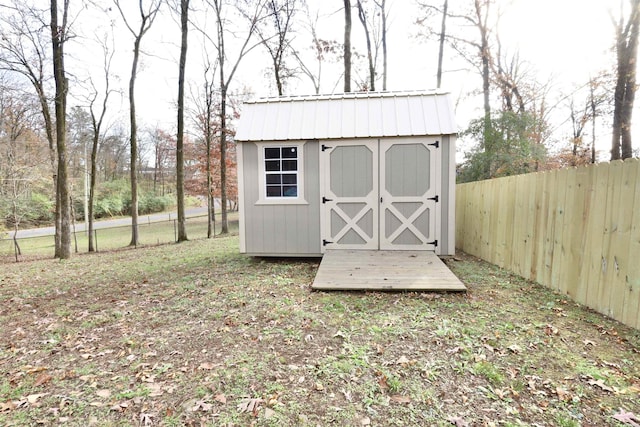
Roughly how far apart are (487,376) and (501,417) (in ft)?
1.43

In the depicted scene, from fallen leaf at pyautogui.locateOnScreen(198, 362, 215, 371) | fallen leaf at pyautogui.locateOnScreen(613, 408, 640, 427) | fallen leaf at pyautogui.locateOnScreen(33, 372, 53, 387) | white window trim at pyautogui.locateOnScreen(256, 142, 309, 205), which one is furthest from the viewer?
white window trim at pyautogui.locateOnScreen(256, 142, 309, 205)

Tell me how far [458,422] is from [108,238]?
20651 millimetres

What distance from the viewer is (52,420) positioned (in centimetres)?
205

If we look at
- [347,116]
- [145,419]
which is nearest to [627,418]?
[145,419]

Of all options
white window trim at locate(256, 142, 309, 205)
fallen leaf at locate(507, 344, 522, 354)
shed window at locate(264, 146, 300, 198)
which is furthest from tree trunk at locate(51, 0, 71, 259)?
fallen leaf at locate(507, 344, 522, 354)

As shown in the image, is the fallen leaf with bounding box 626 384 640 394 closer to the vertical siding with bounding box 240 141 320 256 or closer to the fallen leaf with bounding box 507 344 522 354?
the fallen leaf with bounding box 507 344 522 354

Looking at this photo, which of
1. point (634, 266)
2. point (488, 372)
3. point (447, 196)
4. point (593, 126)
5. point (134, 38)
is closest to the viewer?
point (488, 372)

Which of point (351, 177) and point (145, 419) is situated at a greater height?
point (351, 177)

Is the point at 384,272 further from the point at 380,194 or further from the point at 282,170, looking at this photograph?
the point at 282,170

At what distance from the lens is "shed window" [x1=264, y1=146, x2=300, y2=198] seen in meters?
6.10

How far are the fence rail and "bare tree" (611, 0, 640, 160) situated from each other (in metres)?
16.0

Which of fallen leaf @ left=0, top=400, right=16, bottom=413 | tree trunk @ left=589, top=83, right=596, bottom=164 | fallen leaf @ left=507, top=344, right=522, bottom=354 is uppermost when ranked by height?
tree trunk @ left=589, top=83, right=596, bottom=164

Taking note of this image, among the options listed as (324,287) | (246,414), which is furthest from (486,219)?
(246,414)

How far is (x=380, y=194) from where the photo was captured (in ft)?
19.4
